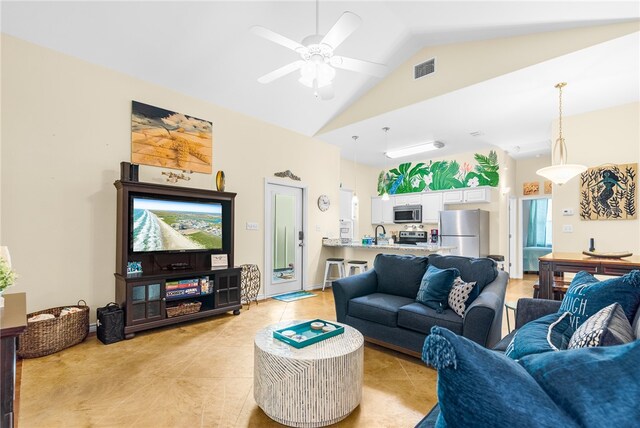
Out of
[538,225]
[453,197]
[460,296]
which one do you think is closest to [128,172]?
[460,296]

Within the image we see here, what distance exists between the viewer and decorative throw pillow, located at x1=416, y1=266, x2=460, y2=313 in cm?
271

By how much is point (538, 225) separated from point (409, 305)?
24.1 feet

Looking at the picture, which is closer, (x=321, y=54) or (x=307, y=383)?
(x=307, y=383)

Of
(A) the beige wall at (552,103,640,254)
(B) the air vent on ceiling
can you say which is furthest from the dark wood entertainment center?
(A) the beige wall at (552,103,640,254)

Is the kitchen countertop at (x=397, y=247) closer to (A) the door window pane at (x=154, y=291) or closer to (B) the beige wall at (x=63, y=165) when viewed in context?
(B) the beige wall at (x=63, y=165)

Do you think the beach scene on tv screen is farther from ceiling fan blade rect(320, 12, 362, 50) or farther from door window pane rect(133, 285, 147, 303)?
ceiling fan blade rect(320, 12, 362, 50)

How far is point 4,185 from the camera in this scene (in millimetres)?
2855

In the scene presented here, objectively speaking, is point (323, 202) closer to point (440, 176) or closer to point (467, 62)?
point (440, 176)

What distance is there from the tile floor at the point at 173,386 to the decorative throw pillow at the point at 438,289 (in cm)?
52

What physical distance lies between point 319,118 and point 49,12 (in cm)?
346

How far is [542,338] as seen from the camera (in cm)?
141

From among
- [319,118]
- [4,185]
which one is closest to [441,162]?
[319,118]

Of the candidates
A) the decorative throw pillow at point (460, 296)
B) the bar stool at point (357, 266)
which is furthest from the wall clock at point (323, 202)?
the decorative throw pillow at point (460, 296)

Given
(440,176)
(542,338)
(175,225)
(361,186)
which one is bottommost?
(542,338)
